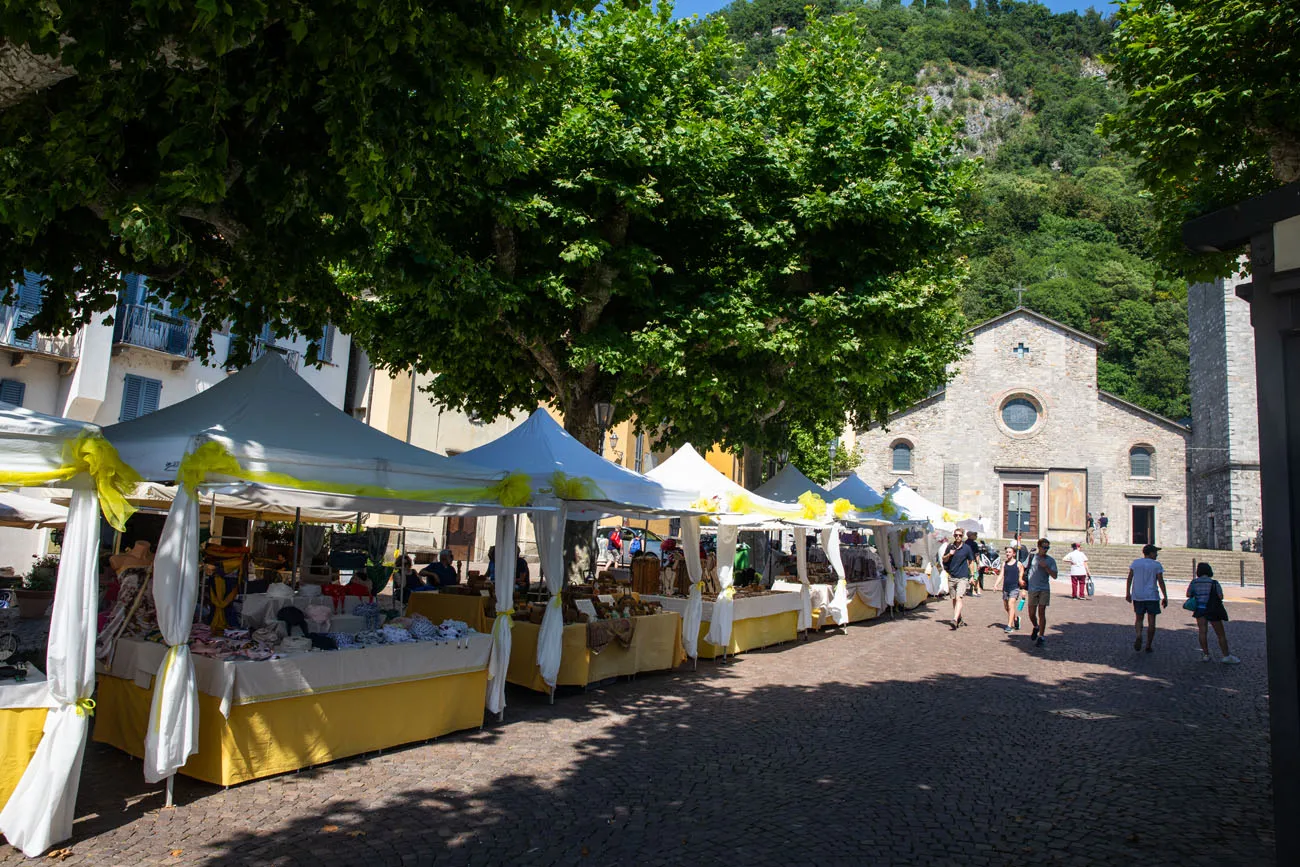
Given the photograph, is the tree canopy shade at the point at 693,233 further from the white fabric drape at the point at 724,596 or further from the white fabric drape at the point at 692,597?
the white fabric drape at the point at 724,596

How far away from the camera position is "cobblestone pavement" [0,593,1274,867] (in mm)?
4961

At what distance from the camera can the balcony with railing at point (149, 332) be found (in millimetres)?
18688

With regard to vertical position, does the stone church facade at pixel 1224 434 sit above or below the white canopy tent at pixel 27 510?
above

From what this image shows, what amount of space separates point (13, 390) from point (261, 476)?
46.9ft

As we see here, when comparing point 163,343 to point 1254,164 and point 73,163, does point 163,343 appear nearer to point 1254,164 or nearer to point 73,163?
point 73,163

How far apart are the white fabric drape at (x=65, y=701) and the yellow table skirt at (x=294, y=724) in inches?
36.7

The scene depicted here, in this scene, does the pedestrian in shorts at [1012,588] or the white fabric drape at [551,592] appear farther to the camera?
the pedestrian in shorts at [1012,588]

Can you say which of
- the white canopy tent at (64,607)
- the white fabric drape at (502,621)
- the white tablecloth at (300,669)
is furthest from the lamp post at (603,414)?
the white canopy tent at (64,607)

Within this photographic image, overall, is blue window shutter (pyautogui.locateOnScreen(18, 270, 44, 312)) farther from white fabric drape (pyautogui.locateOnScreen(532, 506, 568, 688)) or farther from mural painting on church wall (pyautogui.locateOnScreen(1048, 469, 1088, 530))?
mural painting on church wall (pyautogui.locateOnScreen(1048, 469, 1088, 530))

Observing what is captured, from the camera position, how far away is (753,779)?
6418 millimetres

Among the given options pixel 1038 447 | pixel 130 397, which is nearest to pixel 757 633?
pixel 130 397

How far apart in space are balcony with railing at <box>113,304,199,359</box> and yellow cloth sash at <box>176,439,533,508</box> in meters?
13.2

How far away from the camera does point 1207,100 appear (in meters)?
8.98

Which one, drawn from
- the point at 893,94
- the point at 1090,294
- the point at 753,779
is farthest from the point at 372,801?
the point at 1090,294
